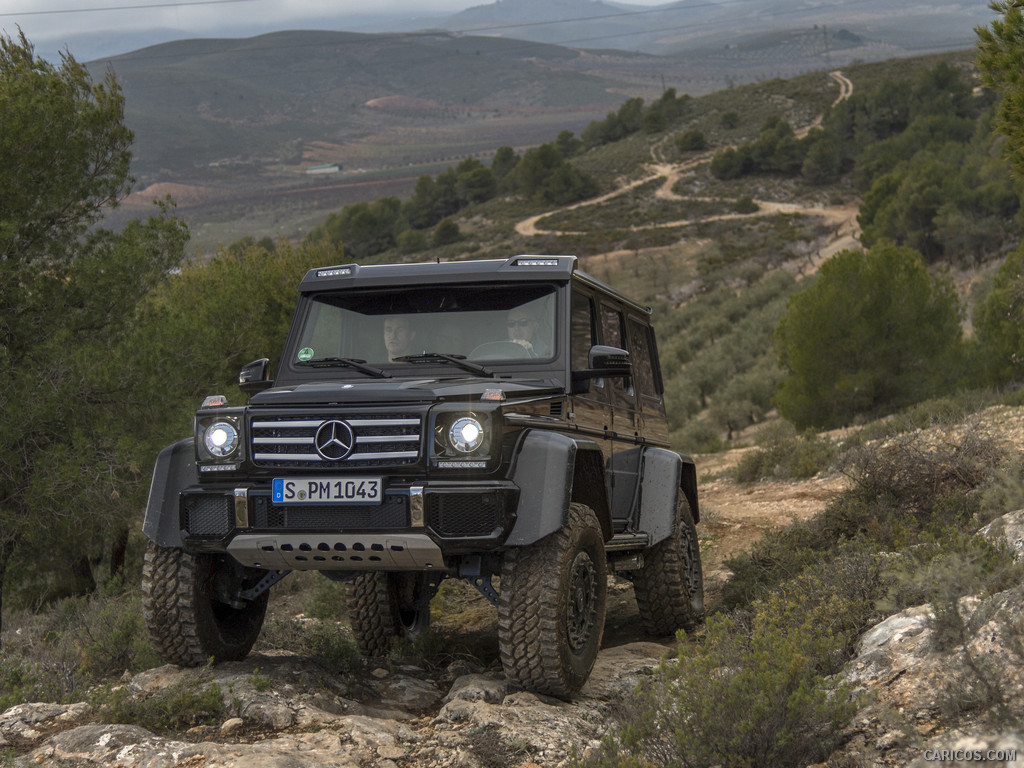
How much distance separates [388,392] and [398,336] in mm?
1156

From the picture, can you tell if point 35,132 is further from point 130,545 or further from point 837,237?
point 837,237

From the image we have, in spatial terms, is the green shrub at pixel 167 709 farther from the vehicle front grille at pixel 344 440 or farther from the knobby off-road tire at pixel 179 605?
the vehicle front grille at pixel 344 440

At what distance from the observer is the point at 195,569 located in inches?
211

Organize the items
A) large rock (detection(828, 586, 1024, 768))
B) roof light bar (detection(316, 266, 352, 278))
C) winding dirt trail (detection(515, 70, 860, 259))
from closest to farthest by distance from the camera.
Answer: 1. large rock (detection(828, 586, 1024, 768))
2. roof light bar (detection(316, 266, 352, 278))
3. winding dirt trail (detection(515, 70, 860, 259))

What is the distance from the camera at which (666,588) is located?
6914 mm

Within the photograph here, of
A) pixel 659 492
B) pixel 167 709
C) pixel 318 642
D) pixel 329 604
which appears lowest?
pixel 329 604

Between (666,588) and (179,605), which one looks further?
(666,588)

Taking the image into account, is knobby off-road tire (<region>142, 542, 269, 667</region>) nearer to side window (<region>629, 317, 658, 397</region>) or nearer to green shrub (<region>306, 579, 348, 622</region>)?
green shrub (<region>306, 579, 348, 622</region>)

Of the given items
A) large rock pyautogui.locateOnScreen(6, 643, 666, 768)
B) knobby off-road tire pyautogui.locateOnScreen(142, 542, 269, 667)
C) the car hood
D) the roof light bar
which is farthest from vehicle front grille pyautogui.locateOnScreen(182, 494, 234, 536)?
the roof light bar

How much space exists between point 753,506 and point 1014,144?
602 centimetres

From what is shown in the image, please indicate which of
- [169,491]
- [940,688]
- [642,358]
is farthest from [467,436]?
[642,358]

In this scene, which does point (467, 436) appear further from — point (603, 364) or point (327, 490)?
point (603, 364)

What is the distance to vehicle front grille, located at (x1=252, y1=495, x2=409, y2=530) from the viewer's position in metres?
4.79

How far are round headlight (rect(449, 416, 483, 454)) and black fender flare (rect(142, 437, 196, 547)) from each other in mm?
1507
